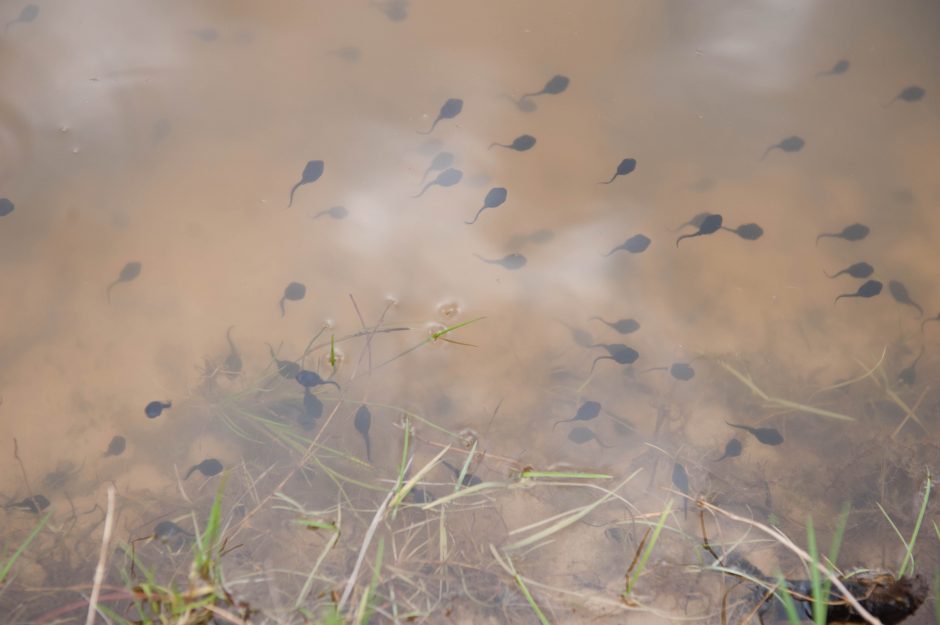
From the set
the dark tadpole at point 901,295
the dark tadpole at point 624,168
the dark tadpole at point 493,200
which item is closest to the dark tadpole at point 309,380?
the dark tadpole at point 493,200

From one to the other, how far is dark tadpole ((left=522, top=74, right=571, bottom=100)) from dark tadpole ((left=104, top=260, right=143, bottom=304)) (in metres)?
2.19

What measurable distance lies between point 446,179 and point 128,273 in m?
1.63

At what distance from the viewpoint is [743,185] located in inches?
143

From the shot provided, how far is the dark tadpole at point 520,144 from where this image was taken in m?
3.63

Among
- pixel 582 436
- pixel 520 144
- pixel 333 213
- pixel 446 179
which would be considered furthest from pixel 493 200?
pixel 582 436

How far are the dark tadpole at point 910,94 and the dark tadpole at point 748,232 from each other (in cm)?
114

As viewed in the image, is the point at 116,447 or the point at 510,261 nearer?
the point at 116,447

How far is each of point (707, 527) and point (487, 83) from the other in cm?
249

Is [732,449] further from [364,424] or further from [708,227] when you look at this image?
[364,424]

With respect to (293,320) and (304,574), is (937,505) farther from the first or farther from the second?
→ (293,320)

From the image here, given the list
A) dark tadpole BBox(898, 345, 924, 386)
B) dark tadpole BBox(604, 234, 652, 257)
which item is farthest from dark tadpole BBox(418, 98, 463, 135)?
dark tadpole BBox(898, 345, 924, 386)

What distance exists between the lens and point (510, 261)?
3.40 metres

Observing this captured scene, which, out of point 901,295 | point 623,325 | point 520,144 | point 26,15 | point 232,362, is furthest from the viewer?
point 26,15

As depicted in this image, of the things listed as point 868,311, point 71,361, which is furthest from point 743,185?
point 71,361
